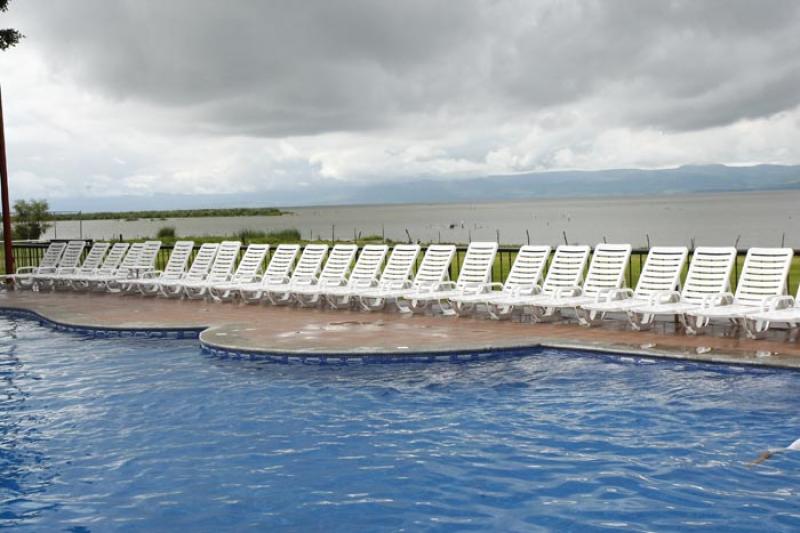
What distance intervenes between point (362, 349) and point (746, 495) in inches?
189

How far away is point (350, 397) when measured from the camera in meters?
7.66

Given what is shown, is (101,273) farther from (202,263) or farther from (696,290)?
(696,290)

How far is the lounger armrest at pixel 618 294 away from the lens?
33.2ft

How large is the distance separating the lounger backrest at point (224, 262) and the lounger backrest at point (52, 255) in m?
5.06

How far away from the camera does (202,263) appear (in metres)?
16.0

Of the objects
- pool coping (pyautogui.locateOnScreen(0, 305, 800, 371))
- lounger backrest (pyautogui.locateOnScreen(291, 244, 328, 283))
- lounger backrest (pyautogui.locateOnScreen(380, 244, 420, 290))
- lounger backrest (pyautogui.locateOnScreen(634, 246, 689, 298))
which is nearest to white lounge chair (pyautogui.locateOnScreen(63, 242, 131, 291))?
lounger backrest (pyautogui.locateOnScreen(291, 244, 328, 283))

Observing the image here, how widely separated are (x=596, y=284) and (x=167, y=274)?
917 centimetres

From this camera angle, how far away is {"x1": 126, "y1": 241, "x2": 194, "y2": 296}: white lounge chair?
51.6ft

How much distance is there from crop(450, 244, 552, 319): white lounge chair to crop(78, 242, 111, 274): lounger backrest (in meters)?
9.69

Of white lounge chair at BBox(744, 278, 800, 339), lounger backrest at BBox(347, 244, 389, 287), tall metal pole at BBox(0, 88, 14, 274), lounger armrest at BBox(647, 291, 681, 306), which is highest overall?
tall metal pole at BBox(0, 88, 14, 274)

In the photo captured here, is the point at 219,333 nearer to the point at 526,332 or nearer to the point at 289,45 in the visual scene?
the point at 526,332

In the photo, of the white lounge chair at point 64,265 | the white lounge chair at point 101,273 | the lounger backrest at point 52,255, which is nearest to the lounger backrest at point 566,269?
the white lounge chair at point 101,273

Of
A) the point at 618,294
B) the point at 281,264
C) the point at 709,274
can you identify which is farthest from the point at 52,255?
the point at 709,274

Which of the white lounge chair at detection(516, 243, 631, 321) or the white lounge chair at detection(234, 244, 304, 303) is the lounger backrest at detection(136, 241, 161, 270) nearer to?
the white lounge chair at detection(234, 244, 304, 303)
